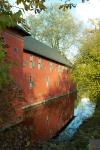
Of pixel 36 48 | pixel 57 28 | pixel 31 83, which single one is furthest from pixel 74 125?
pixel 57 28

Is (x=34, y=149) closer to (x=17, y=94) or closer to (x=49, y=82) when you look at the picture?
(x=17, y=94)

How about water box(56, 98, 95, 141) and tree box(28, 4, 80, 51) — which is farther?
tree box(28, 4, 80, 51)

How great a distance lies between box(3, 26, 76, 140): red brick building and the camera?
26.1 m

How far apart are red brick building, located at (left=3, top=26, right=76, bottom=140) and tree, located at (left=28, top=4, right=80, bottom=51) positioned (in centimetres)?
1029

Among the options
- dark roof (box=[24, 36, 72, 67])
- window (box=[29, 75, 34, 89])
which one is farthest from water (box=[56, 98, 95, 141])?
dark roof (box=[24, 36, 72, 67])

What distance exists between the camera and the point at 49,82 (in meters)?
48.5

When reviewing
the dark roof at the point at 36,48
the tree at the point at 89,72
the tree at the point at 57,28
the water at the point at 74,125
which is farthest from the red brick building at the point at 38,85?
the tree at the point at 57,28

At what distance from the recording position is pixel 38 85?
4131 centimetres

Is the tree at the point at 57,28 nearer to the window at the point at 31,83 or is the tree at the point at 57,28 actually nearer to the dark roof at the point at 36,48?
the dark roof at the point at 36,48

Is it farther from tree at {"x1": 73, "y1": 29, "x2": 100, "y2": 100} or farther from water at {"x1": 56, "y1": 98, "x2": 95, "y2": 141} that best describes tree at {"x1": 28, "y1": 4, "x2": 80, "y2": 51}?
tree at {"x1": 73, "y1": 29, "x2": 100, "y2": 100}

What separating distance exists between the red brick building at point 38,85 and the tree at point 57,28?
10286 mm

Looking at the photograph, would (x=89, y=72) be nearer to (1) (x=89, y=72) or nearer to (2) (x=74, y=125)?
(1) (x=89, y=72)

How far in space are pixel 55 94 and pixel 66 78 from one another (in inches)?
463

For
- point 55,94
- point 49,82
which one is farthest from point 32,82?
point 55,94
